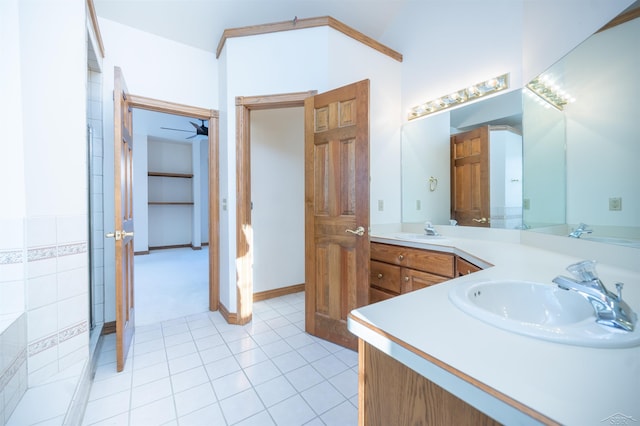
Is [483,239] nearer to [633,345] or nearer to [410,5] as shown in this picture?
[633,345]

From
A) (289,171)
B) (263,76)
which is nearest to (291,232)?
(289,171)

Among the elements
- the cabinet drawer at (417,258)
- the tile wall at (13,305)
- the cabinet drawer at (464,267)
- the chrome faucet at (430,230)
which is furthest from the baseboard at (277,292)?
the cabinet drawer at (464,267)

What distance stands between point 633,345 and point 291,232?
3017 mm

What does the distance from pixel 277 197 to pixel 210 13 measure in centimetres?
187

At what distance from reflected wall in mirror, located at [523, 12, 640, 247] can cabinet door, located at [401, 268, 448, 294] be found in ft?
2.43

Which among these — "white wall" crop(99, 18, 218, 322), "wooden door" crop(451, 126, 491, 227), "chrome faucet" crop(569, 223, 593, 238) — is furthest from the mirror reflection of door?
"white wall" crop(99, 18, 218, 322)

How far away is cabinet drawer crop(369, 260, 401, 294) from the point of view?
221cm

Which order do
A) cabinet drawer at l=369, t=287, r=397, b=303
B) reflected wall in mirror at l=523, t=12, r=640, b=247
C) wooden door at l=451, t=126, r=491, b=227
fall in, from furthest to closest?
cabinet drawer at l=369, t=287, r=397, b=303
wooden door at l=451, t=126, r=491, b=227
reflected wall in mirror at l=523, t=12, r=640, b=247

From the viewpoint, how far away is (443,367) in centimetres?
49

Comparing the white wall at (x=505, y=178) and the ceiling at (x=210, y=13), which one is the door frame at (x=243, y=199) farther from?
the white wall at (x=505, y=178)

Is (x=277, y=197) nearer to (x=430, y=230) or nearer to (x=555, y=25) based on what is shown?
(x=430, y=230)

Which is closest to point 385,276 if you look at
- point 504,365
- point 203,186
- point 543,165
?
point 543,165

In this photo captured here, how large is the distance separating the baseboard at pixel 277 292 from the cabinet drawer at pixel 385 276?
130 cm

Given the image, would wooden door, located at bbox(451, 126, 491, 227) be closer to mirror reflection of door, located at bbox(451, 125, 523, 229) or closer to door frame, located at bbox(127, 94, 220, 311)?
mirror reflection of door, located at bbox(451, 125, 523, 229)
